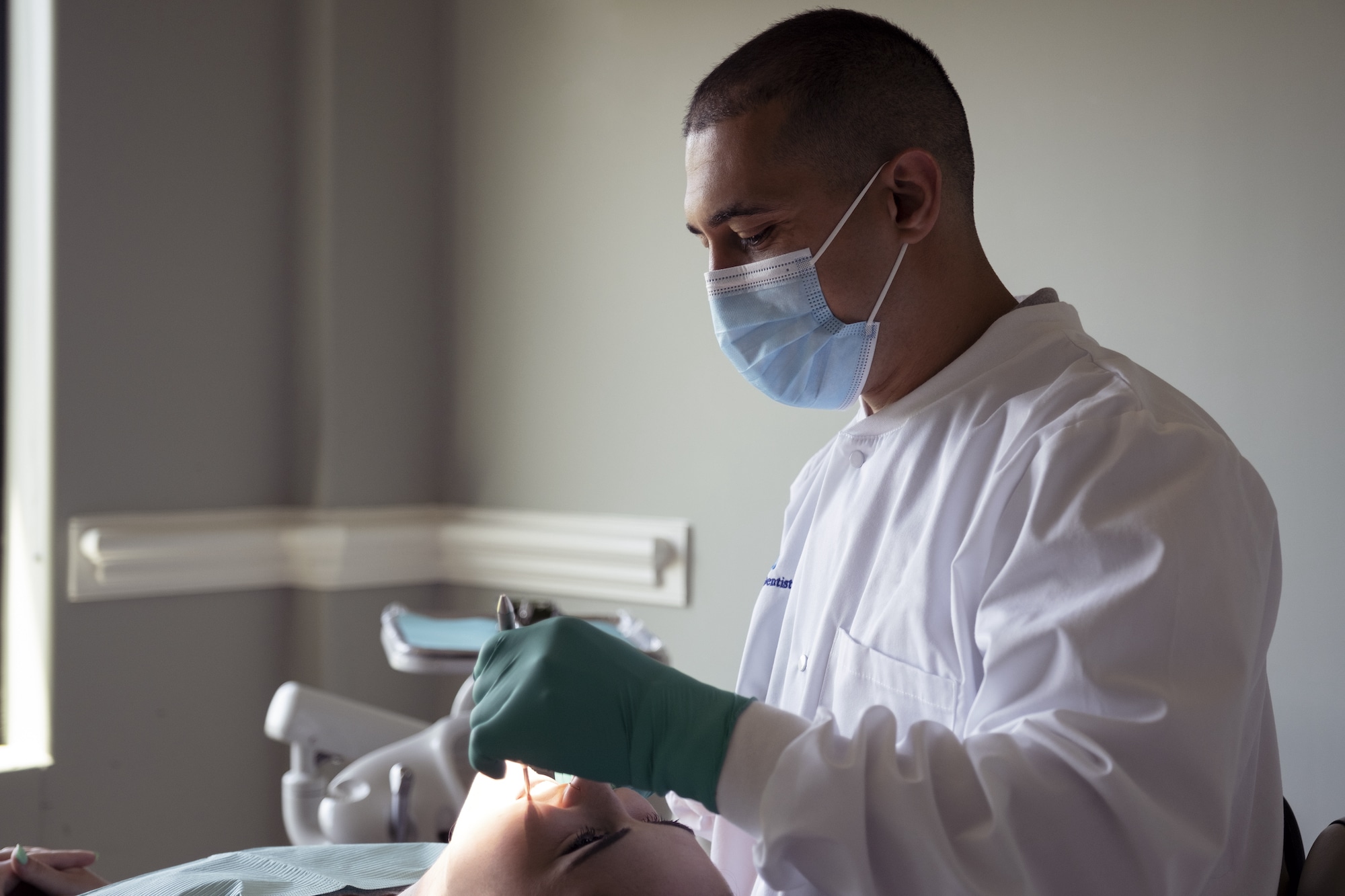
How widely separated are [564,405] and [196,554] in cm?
100

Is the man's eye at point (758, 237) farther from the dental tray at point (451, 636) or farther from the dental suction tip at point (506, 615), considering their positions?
the dental tray at point (451, 636)

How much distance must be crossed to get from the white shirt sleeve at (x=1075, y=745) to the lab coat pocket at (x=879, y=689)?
14 centimetres

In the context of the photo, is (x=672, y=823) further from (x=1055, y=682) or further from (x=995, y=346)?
(x=995, y=346)

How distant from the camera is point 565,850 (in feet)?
4.07

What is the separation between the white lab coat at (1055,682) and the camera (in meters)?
0.93

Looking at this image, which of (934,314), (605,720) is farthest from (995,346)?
(605,720)

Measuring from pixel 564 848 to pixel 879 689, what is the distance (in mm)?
371

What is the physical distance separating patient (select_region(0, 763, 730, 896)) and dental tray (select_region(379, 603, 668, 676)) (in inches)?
A: 24.3

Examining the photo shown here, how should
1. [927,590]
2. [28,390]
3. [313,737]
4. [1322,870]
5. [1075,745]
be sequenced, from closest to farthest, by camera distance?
[1075,745], [1322,870], [927,590], [313,737], [28,390]

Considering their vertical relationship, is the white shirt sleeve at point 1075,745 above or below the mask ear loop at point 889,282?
below

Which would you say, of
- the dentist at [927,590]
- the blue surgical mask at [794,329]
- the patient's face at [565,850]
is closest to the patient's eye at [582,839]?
the patient's face at [565,850]

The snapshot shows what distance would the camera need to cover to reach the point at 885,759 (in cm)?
96

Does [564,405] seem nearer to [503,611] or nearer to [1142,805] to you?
[503,611]

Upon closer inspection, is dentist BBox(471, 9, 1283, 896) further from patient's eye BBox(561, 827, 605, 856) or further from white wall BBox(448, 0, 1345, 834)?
white wall BBox(448, 0, 1345, 834)
